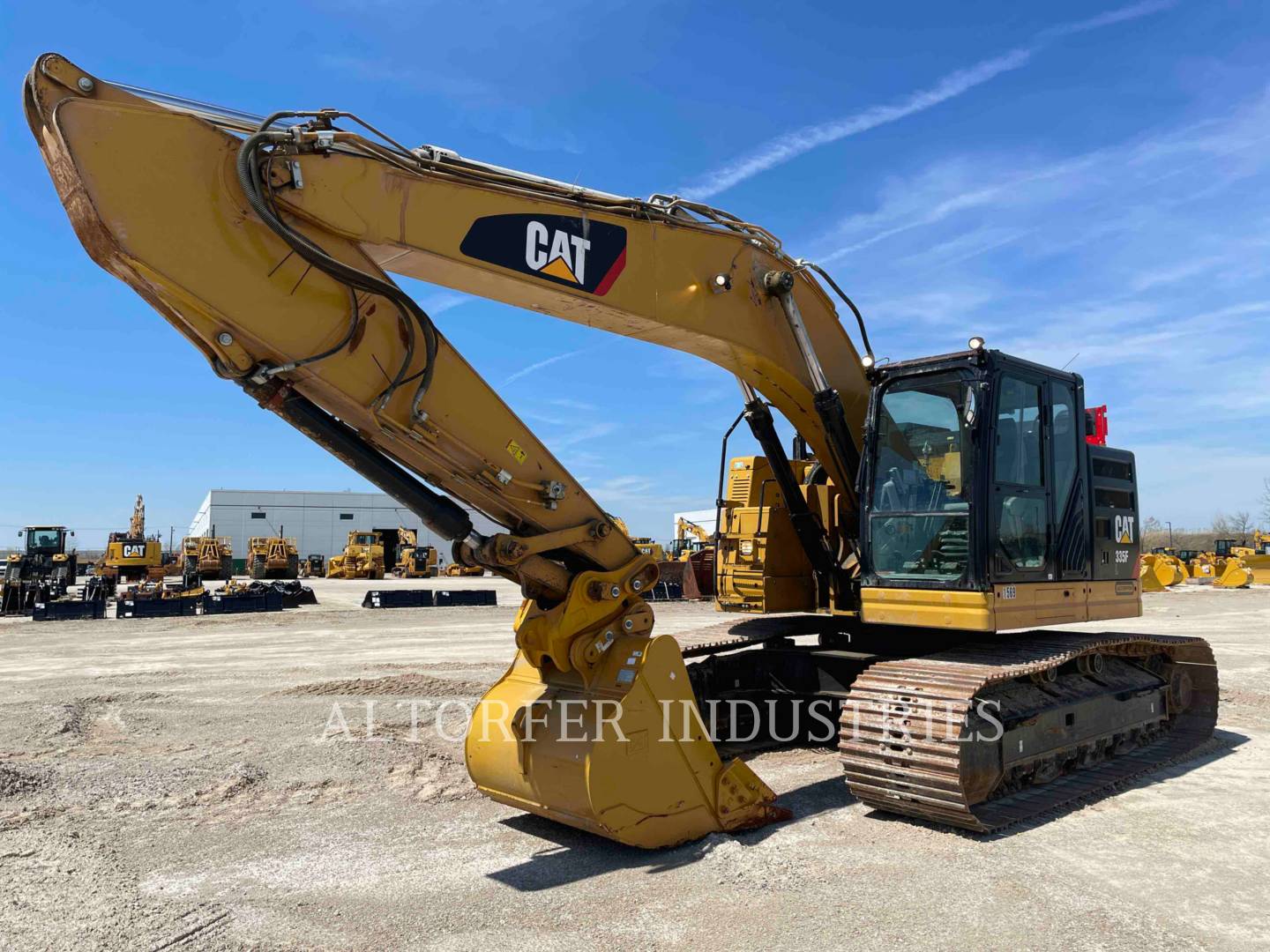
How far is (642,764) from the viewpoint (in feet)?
17.6

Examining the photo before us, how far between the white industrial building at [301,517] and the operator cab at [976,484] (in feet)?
230

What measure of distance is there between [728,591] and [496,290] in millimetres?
3669

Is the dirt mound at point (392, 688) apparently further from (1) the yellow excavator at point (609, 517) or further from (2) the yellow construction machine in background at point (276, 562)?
(2) the yellow construction machine in background at point (276, 562)

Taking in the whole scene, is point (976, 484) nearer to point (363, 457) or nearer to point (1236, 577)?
point (363, 457)

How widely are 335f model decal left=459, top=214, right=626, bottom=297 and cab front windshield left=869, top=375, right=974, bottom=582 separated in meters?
2.46

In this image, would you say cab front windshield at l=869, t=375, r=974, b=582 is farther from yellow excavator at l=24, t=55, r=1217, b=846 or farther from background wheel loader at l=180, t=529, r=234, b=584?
background wheel loader at l=180, t=529, r=234, b=584

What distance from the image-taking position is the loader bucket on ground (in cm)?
527

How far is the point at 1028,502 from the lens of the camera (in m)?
6.71

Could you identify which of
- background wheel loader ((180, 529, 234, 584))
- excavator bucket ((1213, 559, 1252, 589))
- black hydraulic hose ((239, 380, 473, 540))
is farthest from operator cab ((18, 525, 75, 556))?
excavator bucket ((1213, 559, 1252, 589))

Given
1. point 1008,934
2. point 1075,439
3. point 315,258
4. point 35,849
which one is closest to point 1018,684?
point 1075,439

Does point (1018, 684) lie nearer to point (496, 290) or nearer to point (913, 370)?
point (913, 370)

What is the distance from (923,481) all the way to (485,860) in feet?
12.6

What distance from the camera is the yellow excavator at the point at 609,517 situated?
14.6ft

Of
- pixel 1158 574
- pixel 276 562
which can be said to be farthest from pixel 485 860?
pixel 276 562
